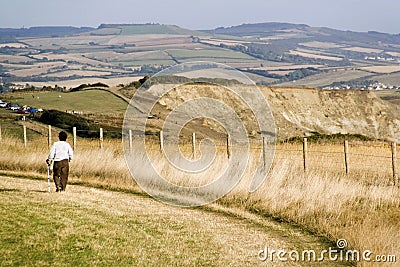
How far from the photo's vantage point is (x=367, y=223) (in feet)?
47.1

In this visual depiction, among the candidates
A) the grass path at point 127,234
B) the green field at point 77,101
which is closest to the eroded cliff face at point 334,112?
the green field at point 77,101

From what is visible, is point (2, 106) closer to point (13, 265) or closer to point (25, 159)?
point (25, 159)

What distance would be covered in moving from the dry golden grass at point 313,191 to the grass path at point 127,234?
735 mm

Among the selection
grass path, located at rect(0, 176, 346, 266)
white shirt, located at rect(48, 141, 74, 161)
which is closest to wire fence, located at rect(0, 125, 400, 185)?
white shirt, located at rect(48, 141, 74, 161)

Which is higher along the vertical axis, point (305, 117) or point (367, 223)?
point (367, 223)

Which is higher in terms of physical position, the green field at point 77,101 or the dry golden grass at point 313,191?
the dry golden grass at point 313,191

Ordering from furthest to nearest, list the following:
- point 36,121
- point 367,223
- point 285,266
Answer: point 36,121, point 367,223, point 285,266

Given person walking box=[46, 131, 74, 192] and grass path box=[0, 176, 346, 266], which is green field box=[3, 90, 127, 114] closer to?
person walking box=[46, 131, 74, 192]

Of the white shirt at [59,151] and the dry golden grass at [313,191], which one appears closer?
the dry golden grass at [313,191]

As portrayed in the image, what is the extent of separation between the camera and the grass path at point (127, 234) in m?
11.3

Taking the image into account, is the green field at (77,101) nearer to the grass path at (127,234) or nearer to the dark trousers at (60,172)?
the dark trousers at (60,172)

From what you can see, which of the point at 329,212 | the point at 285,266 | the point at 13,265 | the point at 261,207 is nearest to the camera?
the point at 13,265

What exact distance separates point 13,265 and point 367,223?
25.5ft

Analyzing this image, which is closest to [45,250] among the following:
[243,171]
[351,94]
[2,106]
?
[243,171]
